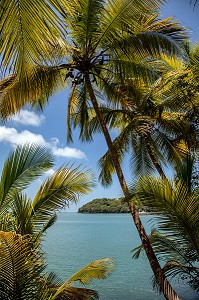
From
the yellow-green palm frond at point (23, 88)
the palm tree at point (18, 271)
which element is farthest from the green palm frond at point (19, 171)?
the yellow-green palm frond at point (23, 88)

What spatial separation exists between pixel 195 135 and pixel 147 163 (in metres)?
4.28

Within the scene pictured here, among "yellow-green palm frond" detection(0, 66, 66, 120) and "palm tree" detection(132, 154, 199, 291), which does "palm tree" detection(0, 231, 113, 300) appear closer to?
"palm tree" detection(132, 154, 199, 291)

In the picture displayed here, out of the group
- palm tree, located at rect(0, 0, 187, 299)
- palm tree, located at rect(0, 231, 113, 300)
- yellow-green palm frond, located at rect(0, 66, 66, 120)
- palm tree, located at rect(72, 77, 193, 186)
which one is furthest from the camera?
palm tree, located at rect(72, 77, 193, 186)

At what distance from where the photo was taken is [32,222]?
17.8 ft

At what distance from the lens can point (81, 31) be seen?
7.68 m

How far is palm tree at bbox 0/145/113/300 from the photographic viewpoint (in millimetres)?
4035

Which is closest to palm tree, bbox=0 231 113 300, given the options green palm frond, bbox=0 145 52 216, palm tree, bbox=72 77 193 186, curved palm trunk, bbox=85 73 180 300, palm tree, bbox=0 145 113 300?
palm tree, bbox=0 145 113 300

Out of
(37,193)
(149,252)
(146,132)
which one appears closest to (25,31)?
(37,193)

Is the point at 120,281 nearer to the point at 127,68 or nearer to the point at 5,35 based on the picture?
the point at 127,68

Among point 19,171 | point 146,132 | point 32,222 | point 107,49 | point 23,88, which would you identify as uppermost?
point 107,49

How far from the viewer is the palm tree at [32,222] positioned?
4.04m

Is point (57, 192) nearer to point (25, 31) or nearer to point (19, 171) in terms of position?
point (19, 171)

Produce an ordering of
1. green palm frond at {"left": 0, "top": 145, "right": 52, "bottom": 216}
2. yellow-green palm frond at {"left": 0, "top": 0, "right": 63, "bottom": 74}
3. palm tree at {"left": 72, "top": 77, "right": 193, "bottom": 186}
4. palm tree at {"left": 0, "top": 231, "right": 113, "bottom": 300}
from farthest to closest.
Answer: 1. palm tree at {"left": 72, "top": 77, "right": 193, "bottom": 186}
2. green palm frond at {"left": 0, "top": 145, "right": 52, "bottom": 216}
3. palm tree at {"left": 0, "top": 231, "right": 113, "bottom": 300}
4. yellow-green palm frond at {"left": 0, "top": 0, "right": 63, "bottom": 74}

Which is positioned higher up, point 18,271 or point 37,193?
point 37,193
